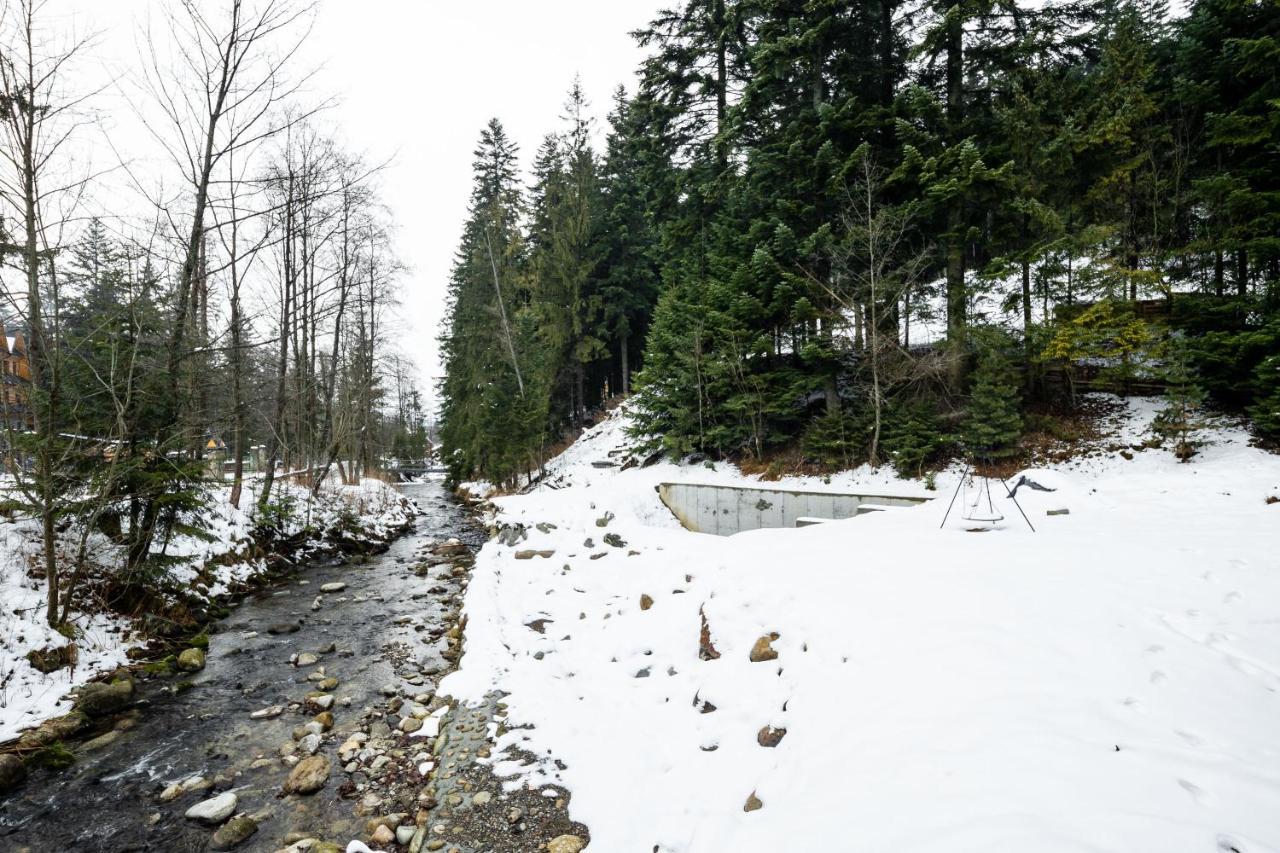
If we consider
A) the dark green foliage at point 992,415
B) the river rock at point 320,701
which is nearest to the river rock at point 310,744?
the river rock at point 320,701

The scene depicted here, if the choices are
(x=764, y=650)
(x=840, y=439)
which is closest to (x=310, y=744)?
(x=764, y=650)

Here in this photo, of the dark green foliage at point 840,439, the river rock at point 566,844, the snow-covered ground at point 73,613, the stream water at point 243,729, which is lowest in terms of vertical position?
the stream water at point 243,729

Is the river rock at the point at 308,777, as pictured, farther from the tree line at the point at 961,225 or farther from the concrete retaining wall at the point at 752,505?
the tree line at the point at 961,225

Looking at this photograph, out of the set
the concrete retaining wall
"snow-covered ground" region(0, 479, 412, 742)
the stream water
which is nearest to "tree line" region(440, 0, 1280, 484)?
the concrete retaining wall

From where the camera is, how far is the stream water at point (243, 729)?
414cm

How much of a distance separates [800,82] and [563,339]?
13249mm

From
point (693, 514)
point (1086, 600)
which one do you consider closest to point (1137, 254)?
point (693, 514)

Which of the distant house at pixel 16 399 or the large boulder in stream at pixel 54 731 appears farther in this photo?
the distant house at pixel 16 399

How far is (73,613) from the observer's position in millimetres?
6969

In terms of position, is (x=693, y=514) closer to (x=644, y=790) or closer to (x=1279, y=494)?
(x=644, y=790)

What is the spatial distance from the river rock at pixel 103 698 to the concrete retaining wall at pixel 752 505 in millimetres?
9366

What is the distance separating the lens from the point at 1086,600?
3.67 meters

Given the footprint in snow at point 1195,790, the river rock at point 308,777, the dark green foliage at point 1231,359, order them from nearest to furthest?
the footprint in snow at point 1195,790 → the river rock at point 308,777 → the dark green foliage at point 1231,359

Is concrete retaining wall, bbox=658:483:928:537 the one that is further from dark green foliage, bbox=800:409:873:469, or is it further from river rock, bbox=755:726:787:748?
river rock, bbox=755:726:787:748
